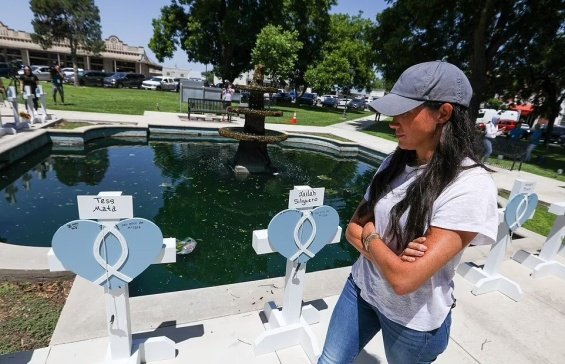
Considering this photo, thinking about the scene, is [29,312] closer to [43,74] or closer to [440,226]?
[440,226]

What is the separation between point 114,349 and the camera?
6.95 ft

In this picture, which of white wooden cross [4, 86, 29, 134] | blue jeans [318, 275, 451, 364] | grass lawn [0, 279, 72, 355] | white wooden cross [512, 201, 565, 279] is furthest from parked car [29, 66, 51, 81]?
white wooden cross [512, 201, 565, 279]

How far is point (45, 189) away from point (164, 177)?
2287 mm

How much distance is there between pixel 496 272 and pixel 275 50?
2358cm

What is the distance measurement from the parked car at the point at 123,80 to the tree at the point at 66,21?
5.71 m

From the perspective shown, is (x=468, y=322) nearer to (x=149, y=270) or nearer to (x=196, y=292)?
(x=196, y=292)

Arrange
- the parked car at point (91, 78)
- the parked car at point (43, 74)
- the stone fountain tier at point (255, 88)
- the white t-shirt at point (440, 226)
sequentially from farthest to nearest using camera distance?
the parked car at point (43, 74), the parked car at point (91, 78), the stone fountain tier at point (255, 88), the white t-shirt at point (440, 226)

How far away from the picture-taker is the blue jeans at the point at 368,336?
147 centimetres

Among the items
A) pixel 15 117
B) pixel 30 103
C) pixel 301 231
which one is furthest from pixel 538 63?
pixel 15 117

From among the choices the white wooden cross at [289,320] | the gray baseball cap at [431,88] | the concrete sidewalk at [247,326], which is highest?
the gray baseball cap at [431,88]

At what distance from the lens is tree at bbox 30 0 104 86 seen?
1331 inches

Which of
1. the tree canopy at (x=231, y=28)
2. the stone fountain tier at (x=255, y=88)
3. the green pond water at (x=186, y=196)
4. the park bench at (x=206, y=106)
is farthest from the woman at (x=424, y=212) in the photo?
the tree canopy at (x=231, y=28)

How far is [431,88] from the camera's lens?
4.17 feet

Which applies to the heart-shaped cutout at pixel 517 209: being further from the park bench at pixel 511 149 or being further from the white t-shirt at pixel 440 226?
the park bench at pixel 511 149
